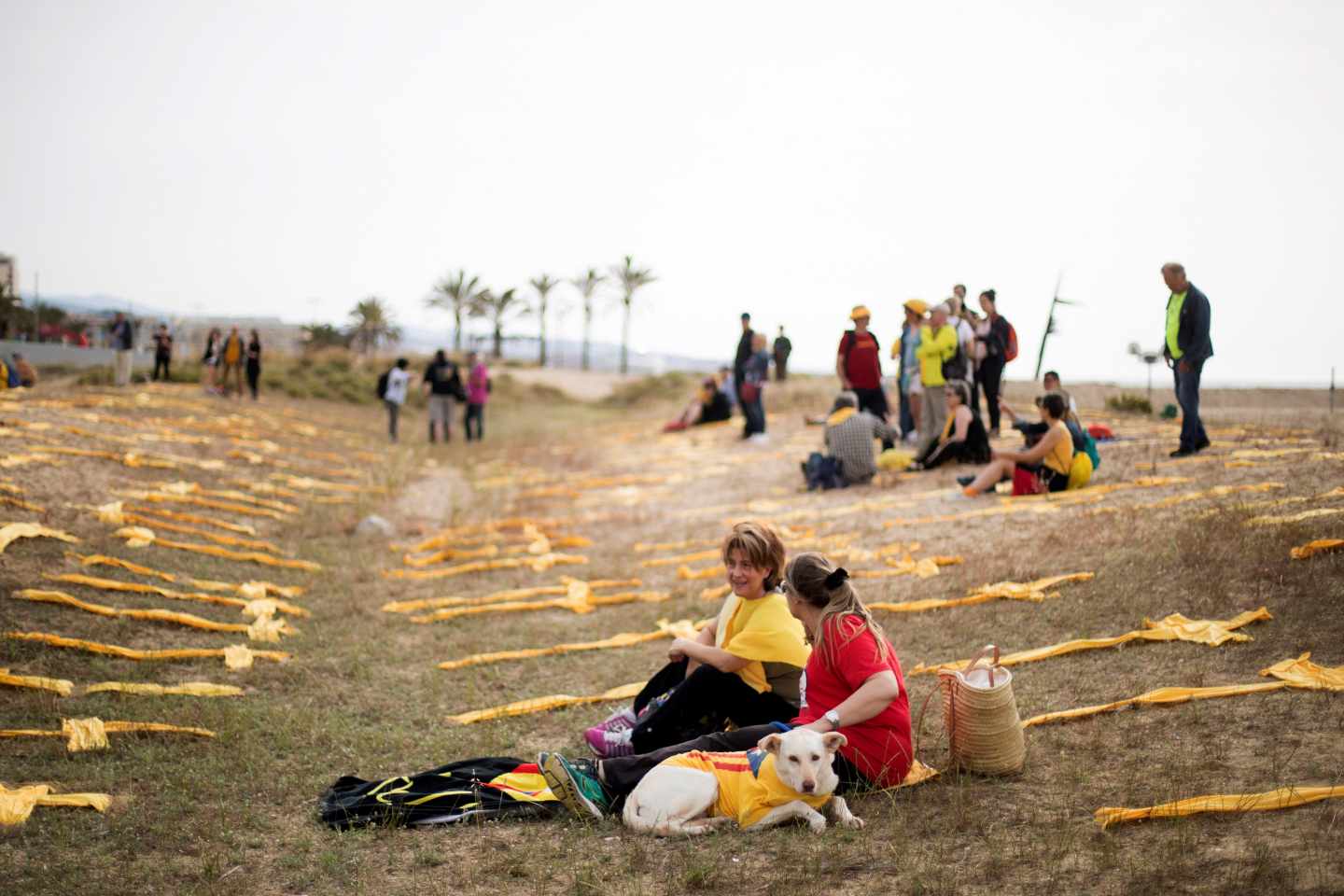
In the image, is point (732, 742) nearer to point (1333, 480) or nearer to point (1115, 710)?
point (1115, 710)

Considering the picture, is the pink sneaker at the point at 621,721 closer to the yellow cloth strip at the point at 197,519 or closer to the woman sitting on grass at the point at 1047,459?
the woman sitting on grass at the point at 1047,459

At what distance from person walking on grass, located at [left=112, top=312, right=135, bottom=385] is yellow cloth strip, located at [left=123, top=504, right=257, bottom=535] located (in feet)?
43.7

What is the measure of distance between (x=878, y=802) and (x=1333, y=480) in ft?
20.8

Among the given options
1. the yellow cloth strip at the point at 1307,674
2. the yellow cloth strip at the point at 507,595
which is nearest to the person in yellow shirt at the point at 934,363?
the yellow cloth strip at the point at 507,595

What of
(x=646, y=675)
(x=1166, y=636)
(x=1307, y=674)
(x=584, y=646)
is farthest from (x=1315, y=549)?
(x=584, y=646)

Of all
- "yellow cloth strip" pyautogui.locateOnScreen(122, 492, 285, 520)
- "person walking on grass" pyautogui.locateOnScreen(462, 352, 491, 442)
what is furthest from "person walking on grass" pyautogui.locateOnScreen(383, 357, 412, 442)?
"yellow cloth strip" pyautogui.locateOnScreen(122, 492, 285, 520)

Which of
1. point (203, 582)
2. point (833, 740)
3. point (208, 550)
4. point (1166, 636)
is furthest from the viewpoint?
point (208, 550)

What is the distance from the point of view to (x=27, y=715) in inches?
227

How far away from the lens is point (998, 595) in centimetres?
746

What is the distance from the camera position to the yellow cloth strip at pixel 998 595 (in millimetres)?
7355

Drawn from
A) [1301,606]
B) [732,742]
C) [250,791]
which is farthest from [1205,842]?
[250,791]

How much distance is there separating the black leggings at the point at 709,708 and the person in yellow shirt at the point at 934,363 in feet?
27.5

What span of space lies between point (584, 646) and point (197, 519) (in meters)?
5.49

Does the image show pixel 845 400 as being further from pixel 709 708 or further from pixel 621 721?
pixel 709 708
